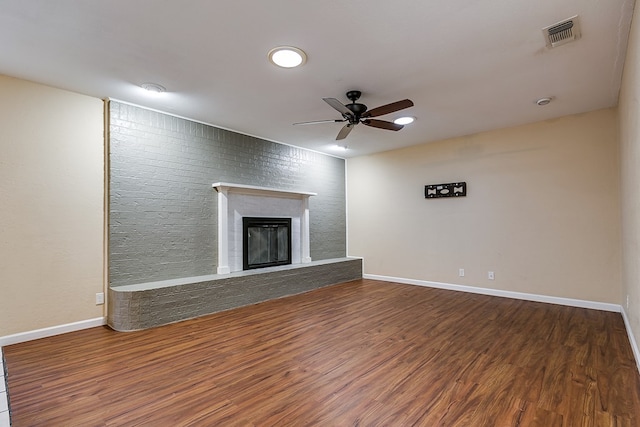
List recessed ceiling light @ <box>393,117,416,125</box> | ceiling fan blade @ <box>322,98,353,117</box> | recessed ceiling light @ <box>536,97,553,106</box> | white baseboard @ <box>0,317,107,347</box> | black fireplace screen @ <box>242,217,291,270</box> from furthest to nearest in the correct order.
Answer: black fireplace screen @ <box>242,217,291,270</box> → recessed ceiling light @ <box>393,117,416,125</box> → recessed ceiling light @ <box>536,97,553,106</box> → white baseboard @ <box>0,317,107,347</box> → ceiling fan blade @ <box>322,98,353,117</box>

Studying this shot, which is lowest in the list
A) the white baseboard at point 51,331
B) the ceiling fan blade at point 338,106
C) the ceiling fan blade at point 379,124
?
the white baseboard at point 51,331

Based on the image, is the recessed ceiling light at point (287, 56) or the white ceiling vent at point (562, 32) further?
the recessed ceiling light at point (287, 56)

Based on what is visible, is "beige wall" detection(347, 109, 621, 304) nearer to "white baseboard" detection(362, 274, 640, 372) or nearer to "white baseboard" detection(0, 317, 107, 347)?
"white baseboard" detection(362, 274, 640, 372)

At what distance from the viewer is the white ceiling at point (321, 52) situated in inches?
81.4

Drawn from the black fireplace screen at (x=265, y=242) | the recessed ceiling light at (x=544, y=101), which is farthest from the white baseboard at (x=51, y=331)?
the recessed ceiling light at (x=544, y=101)

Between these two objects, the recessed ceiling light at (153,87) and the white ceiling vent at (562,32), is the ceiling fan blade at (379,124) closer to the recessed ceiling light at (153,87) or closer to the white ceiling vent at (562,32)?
the white ceiling vent at (562,32)

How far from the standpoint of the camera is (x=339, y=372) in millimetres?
2393

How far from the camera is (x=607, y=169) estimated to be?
12.8ft

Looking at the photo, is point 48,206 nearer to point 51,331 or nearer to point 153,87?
point 51,331

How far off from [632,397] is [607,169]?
3.03m

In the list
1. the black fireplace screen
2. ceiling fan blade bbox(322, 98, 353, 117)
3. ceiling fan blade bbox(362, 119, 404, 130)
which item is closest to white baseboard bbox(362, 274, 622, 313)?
the black fireplace screen

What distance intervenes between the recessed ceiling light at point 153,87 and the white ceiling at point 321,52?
0.06m

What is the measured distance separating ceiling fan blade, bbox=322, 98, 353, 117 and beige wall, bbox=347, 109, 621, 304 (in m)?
2.80

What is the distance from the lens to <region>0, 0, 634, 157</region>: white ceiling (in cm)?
207
